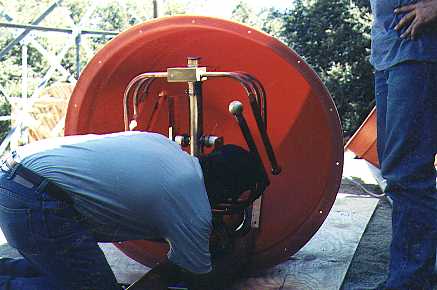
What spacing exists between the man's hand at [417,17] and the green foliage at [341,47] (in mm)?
6316

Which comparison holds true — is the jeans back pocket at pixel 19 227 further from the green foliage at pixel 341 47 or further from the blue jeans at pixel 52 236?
the green foliage at pixel 341 47

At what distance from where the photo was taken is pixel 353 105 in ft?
28.6

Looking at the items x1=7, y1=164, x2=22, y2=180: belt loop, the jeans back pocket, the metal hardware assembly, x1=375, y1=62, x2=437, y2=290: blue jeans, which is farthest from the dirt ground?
x1=7, y1=164, x2=22, y2=180: belt loop

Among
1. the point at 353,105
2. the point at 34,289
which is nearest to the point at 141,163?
the point at 34,289

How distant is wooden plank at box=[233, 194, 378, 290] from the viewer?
3117mm

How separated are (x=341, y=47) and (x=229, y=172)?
6.94 m

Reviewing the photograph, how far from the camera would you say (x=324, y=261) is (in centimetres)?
346

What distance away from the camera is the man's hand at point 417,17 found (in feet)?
8.03

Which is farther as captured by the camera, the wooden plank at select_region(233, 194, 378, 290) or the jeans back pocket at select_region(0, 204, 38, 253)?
the wooden plank at select_region(233, 194, 378, 290)

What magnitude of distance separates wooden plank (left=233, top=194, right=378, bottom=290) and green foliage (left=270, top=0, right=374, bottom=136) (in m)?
4.48

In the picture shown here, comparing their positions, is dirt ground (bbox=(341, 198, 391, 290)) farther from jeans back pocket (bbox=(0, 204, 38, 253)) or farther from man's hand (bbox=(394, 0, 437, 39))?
jeans back pocket (bbox=(0, 204, 38, 253))

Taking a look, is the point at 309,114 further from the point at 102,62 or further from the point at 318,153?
the point at 102,62

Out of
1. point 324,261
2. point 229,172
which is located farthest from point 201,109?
point 324,261

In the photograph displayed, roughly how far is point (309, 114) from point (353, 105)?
545 cm
